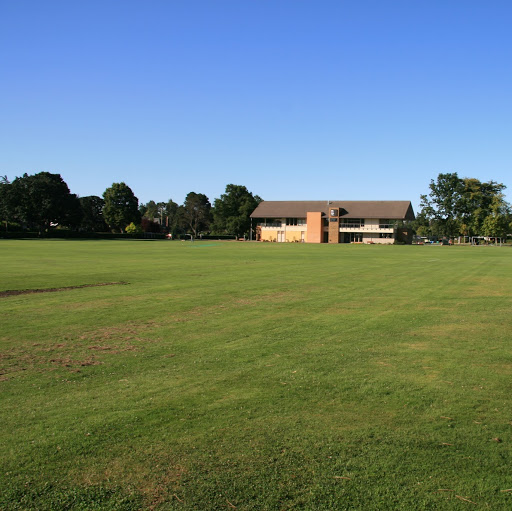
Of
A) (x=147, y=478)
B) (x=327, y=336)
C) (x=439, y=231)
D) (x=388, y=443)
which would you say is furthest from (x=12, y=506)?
(x=439, y=231)

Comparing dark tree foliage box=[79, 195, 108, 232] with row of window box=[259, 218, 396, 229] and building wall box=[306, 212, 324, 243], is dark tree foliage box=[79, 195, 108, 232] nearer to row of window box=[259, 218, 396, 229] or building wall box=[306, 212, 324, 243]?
row of window box=[259, 218, 396, 229]

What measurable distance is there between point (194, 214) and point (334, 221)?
6208 centimetres

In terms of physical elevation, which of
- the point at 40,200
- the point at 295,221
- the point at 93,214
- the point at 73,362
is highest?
the point at 40,200

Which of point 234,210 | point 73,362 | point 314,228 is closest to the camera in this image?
point 73,362

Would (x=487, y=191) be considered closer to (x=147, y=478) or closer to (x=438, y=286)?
(x=438, y=286)

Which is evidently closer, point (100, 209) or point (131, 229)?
point (131, 229)

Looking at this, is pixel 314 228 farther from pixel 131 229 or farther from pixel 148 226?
pixel 148 226

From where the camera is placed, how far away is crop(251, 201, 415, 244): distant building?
377 feet

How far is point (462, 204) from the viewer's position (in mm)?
120812

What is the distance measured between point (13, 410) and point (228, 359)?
3.51 m

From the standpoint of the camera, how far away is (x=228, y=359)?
857cm

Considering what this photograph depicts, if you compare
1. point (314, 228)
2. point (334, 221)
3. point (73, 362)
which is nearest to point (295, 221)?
point (314, 228)

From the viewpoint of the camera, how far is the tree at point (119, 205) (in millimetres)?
131000

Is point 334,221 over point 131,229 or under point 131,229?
over
